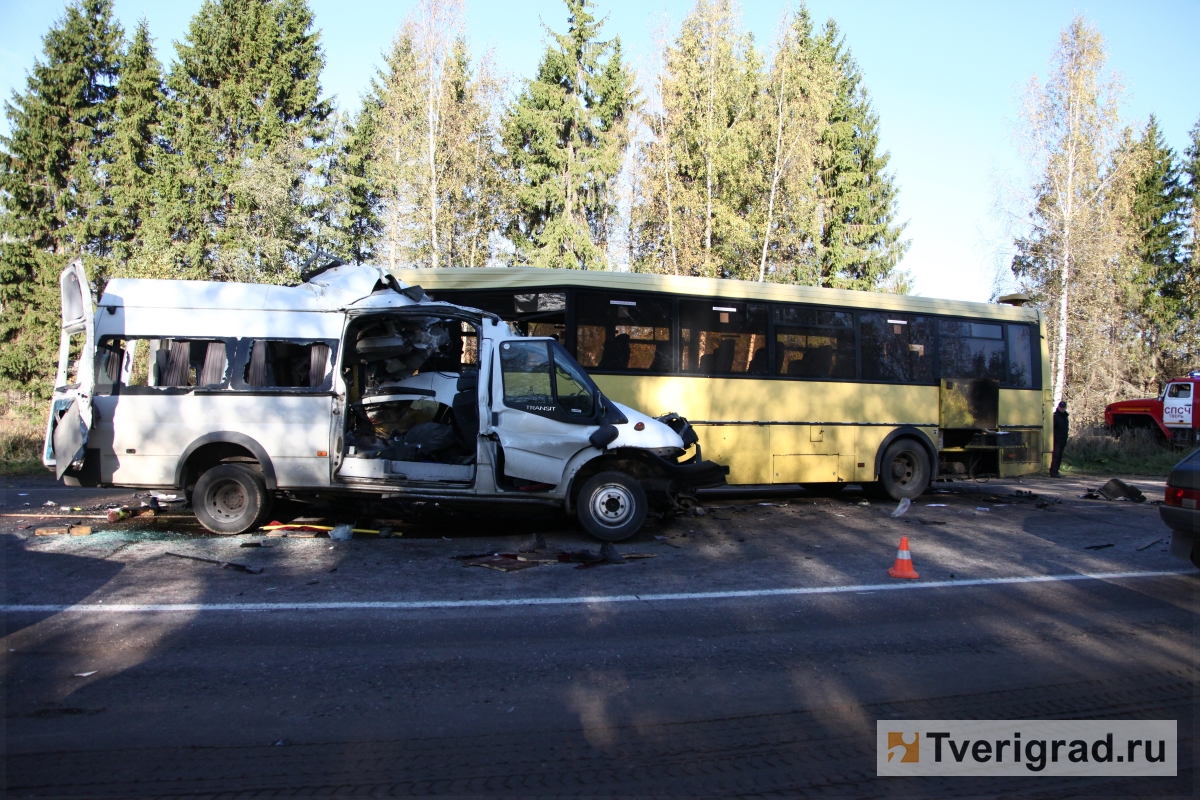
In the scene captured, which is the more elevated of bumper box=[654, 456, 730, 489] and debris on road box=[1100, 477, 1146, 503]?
bumper box=[654, 456, 730, 489]

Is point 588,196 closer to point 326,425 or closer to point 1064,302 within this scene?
point 1064,302

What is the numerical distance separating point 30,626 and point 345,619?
2.13 metres

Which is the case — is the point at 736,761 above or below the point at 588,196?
below

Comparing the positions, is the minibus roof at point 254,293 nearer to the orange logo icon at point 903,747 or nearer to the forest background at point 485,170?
the orange logo icon at point 903,747

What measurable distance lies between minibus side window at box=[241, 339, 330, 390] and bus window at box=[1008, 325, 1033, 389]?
38.3 feet

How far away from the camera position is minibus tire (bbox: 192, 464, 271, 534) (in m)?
8.49

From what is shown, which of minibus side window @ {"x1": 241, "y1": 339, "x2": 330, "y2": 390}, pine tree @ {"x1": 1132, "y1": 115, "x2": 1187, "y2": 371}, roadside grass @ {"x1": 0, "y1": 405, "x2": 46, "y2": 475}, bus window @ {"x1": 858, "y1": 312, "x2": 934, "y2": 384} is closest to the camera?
minibus side window @ {"x1": 241, "y1": 339, "x2": 330, "y2": 390}

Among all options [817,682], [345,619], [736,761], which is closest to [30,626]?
[345,619]

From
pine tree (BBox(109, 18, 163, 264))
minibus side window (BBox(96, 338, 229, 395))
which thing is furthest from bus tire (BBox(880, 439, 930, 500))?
pine tree (BBox(109, 18, 163, 264))

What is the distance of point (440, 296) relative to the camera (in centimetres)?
1109

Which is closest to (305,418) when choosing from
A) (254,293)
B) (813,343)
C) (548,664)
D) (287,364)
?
(287,364)

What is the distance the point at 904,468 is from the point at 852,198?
23.4m

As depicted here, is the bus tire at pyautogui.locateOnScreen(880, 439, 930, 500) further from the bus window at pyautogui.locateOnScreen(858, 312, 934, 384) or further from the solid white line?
the solid white line

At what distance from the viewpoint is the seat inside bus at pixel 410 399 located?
28.7ft
